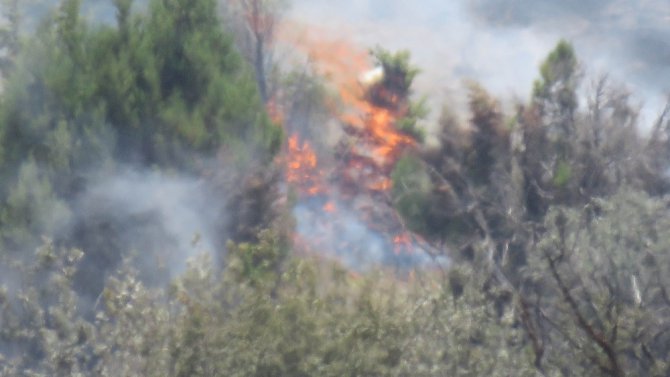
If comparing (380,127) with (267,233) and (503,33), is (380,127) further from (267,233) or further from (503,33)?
(267,233)

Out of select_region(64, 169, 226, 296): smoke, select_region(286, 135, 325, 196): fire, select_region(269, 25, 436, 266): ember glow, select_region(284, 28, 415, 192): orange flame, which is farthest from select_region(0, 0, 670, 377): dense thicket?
select_region(286, 135, 325, 196): fire

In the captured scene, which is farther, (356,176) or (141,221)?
(356,176)

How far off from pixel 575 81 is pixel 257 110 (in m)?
5.89

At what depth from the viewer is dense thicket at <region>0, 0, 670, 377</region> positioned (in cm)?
683

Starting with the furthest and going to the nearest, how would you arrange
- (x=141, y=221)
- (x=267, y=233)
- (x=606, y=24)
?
1. (x=606, y=24)
2. (x=141, y=221)
3. (x=267, y=233)

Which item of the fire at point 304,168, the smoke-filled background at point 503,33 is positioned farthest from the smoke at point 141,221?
the smoke-filled background at point 503,33

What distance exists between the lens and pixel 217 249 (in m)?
11.1

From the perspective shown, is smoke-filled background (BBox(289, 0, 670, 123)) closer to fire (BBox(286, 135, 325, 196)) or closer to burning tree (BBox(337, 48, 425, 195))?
burning tree (BBox(337, 48, 425, 195))

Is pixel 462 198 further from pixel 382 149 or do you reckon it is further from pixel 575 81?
pixel 382 149

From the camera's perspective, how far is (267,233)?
24.9 ft

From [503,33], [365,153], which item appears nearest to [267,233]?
[365,153]

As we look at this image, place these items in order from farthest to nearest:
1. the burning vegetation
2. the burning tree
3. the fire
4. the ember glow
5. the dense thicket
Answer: the fire
the burning tree
the burning vegetation
the ember glow
the dense thicket

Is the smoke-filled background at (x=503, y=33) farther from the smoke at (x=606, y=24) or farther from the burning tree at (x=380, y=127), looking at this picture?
the burning tree at (x=380, y=127)

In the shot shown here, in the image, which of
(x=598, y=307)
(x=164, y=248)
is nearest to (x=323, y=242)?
(x=164, y=248)
